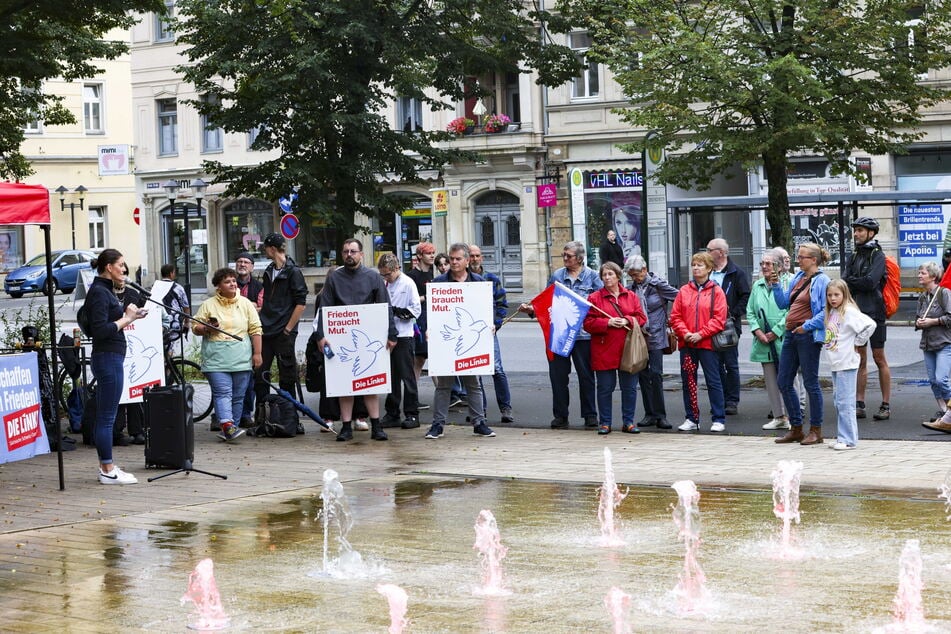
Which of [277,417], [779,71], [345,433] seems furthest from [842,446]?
[779,71]

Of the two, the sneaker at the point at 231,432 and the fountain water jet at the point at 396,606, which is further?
the sneaker at the point at 231,432

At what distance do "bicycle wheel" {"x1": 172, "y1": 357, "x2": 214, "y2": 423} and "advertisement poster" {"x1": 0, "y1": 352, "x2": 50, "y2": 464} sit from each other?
193 cm

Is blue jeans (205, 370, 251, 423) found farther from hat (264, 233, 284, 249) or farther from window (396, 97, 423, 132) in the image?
window (396, 97, 423, 132)

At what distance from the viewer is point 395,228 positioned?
4566 centimetres

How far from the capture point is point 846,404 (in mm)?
11898

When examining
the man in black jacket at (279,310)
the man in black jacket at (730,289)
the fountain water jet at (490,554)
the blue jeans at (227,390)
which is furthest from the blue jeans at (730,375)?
the fountain water jet at (490,554)

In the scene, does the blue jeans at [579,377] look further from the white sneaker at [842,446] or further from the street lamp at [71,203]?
the street lamp at [71,203]

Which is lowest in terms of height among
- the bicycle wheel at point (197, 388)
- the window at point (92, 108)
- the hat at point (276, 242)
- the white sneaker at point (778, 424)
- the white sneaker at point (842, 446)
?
the white sneaker at point (842, 446)

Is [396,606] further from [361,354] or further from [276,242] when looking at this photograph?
[276,242]

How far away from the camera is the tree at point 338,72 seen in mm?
17578

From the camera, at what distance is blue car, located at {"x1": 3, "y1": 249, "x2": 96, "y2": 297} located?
47.6 m

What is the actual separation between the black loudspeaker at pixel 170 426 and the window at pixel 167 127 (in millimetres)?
40024

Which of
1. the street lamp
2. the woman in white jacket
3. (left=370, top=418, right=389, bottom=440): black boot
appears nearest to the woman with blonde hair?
the woman in white jacket

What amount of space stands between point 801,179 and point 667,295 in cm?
2340
